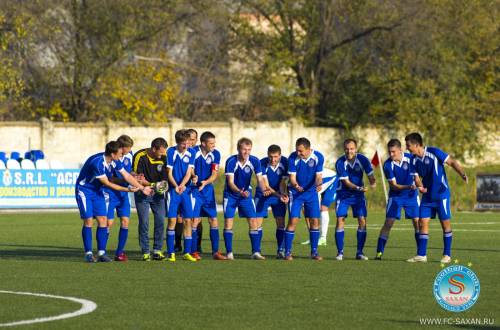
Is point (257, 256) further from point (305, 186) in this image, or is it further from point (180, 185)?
point (180, 185)

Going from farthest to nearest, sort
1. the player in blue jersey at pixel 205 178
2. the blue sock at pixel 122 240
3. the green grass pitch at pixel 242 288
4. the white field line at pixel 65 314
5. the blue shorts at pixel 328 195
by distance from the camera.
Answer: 1. the blue shorts at pixel 328 195
2. the player in blue jersey at pixel 205 178
3. the blue sock at pixel 122 240
4. the green grass pitch at pixel 242 288
5. the white field line at pixel 65 314

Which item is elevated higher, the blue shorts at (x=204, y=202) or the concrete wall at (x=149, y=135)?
the concrete wall at (x=149, y=135)

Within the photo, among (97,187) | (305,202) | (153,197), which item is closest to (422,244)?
(305,202)

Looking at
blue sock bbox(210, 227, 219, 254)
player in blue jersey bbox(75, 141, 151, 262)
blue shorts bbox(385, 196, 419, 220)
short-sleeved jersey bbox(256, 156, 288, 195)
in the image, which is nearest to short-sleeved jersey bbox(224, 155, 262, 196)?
short-sleeved jersey bbox(256, 156, 288, 195)

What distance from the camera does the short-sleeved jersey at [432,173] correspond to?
18609 millimetres

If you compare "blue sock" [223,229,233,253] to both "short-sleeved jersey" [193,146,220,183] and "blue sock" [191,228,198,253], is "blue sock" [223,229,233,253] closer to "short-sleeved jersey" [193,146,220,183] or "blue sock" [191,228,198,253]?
"blue sock" [191,228,198,253]

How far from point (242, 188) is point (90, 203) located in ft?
7.87

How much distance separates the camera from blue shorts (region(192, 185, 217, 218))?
1939cm

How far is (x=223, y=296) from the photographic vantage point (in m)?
14.0

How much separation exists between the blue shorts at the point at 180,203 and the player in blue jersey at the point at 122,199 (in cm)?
71

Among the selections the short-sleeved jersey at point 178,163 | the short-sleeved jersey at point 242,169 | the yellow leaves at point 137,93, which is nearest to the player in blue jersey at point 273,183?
the short-sleeved jersey at point 242,169

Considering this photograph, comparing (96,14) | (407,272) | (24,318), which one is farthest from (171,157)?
(96,14)

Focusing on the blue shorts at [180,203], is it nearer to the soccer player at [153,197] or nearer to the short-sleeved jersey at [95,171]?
the soccer player at [153,197]

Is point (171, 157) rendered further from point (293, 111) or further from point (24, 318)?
point (293, 111)
